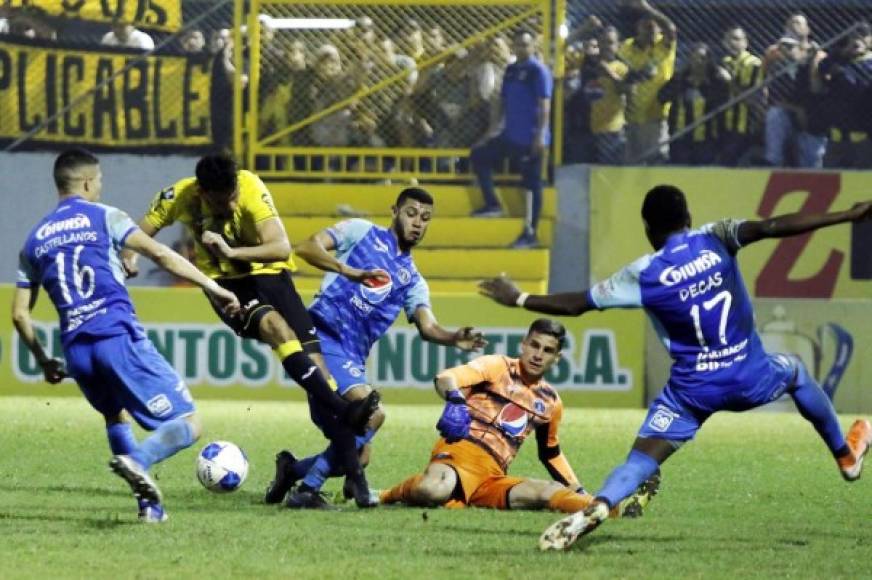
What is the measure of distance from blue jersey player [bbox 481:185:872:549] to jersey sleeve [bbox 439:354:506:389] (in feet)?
4.30

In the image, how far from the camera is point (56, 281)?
29.4 feet

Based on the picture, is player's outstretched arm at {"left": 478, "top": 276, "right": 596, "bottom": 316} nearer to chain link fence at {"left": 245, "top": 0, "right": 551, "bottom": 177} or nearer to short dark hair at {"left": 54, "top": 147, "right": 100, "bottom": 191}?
short dark hair at {"left": 54, "top": 147, "right": 100, "bottom": 191}

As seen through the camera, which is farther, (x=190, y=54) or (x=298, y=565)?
(x=190, y=54)

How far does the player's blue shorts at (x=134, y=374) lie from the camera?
888 centimetres

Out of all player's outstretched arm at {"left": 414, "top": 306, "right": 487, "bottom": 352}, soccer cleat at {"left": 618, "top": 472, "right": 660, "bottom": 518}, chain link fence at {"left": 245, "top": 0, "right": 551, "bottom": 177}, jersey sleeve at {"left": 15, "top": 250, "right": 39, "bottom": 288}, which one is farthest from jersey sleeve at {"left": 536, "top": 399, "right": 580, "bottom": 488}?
chain link fence at {"left": 245, "top": 0, "right": 551, "bottom": 177}

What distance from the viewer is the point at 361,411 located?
988cm

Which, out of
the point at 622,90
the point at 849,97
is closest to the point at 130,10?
the point at 622,90

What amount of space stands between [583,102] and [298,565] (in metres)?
15.0

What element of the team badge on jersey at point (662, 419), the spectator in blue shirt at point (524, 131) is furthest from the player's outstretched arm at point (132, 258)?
the spectator in blue shirt at point (524, 131)

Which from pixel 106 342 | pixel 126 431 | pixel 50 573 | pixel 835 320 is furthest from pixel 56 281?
pixel 835 320

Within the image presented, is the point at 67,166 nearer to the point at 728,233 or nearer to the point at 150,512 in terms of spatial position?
the point at 150,512

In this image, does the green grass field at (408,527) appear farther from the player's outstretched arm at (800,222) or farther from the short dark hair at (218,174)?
the short dark hair at (218,174)

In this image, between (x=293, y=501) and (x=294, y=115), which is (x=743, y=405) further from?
(x=294, y=115)

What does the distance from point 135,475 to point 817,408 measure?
3.45 metres
